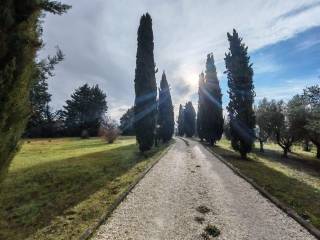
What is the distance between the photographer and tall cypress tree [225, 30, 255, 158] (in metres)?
27.3

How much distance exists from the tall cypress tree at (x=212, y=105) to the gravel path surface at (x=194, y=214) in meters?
32.9

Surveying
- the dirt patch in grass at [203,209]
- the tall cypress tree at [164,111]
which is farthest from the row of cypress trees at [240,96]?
the tall cypress tree at [164,111]

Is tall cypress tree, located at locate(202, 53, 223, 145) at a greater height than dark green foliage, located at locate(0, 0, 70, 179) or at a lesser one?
greater

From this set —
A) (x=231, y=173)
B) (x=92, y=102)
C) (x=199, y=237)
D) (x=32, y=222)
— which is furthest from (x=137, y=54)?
(x=92, y=102)

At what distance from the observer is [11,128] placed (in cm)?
606

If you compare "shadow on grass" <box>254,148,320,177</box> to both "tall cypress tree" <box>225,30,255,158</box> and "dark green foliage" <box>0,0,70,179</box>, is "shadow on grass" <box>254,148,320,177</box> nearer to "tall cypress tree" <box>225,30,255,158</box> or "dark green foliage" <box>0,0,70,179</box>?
"tall cypress tree" <box>225,30,255,158</box>

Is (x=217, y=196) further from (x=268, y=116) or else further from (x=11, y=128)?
(x=268, y=116)

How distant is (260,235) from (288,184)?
7.73 meters

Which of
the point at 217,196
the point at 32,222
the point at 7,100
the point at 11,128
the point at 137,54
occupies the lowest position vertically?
the point at 32,222

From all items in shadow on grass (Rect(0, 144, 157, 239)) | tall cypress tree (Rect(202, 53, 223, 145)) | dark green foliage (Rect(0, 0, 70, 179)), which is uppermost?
tall cypress tree (Rect(202, 53, 223, 145))

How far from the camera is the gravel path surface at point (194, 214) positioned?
8.14 metres

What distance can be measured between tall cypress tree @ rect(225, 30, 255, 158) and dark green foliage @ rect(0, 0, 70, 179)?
23.5 meters

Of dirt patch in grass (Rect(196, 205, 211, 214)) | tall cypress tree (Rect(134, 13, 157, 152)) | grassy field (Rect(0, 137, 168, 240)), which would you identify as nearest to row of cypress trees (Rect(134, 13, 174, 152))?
tall cypress tree (Rect(134, 13, 157, 152))

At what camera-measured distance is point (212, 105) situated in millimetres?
49406
